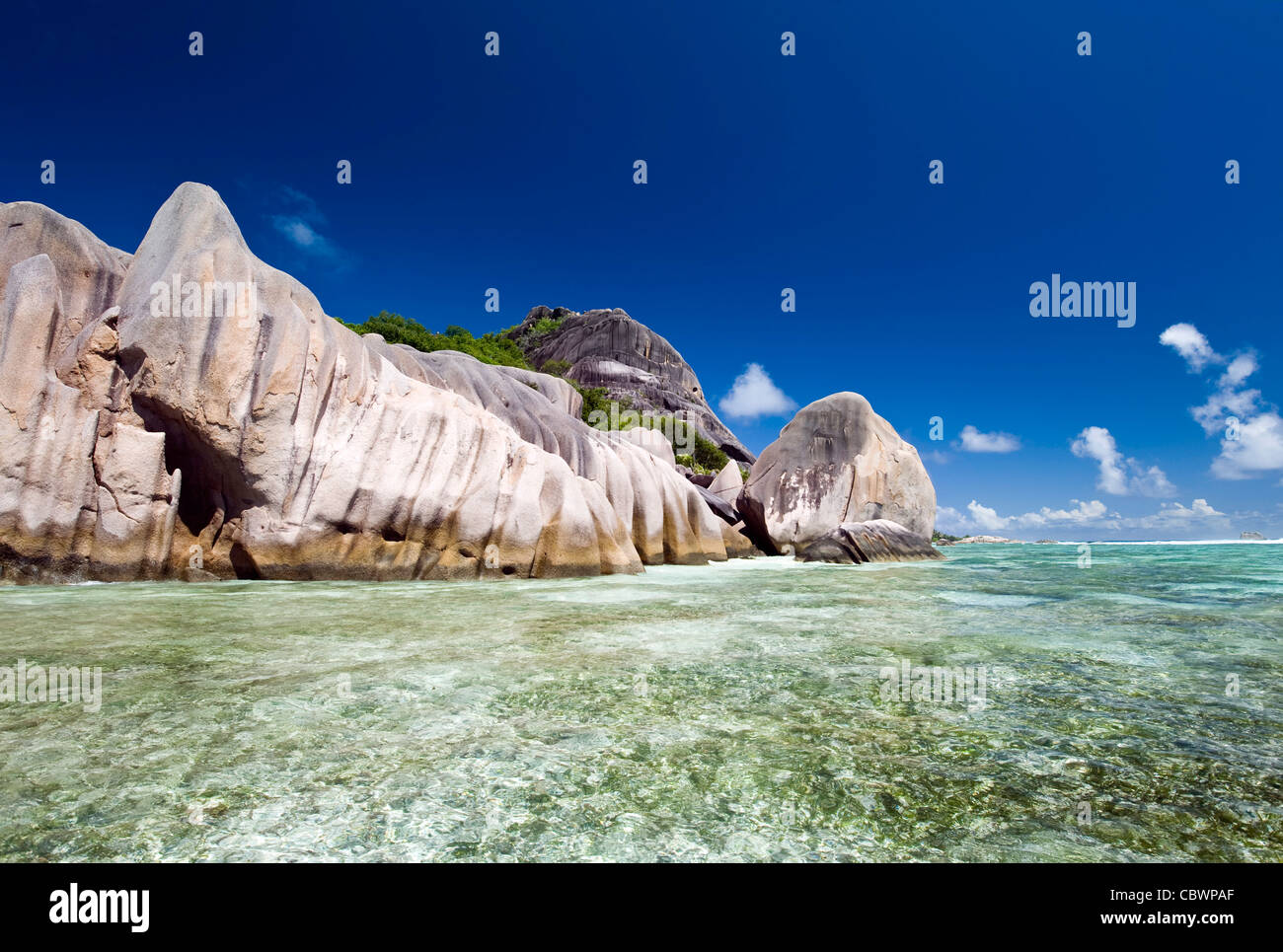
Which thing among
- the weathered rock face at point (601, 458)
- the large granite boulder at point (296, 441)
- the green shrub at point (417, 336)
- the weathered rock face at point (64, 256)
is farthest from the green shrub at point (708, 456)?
the weathered rock face at point (64, 256)

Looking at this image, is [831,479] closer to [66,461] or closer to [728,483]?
[728,483]

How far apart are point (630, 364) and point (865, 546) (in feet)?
136

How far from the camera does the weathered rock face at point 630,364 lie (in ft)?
177

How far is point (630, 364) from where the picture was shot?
5825 cm

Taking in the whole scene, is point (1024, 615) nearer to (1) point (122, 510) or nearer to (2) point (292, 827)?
(2) point (292, 827)

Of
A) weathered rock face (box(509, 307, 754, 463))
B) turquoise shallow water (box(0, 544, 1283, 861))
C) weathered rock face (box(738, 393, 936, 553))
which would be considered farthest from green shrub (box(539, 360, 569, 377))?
turquoise shallow water (box(0, 544, 1283, 861))

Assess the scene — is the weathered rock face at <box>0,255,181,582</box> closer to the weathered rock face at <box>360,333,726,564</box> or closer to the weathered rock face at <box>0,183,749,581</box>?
the weathered rock face at <box>0,183,749,581</box>

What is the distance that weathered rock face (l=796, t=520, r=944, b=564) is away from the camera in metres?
19.3

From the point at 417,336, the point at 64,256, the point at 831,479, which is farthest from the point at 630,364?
the point at 64,256

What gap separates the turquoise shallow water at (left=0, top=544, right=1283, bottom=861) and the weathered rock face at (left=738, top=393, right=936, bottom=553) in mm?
18242
